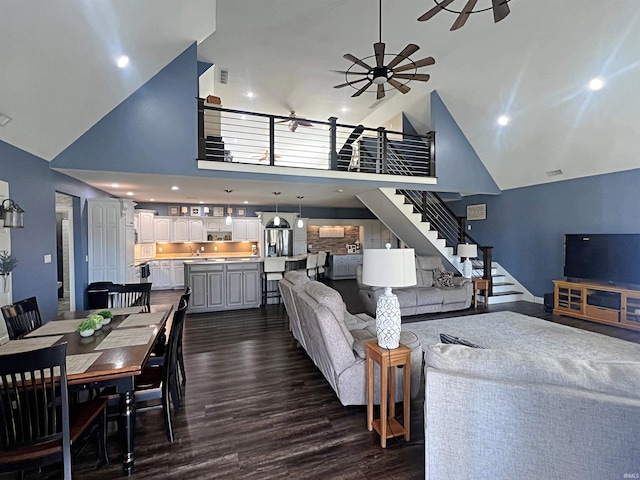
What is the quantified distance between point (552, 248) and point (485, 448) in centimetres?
670

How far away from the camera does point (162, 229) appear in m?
8.66

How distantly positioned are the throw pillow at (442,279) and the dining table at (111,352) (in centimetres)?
524

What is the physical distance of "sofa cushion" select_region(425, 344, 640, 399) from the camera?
123cm

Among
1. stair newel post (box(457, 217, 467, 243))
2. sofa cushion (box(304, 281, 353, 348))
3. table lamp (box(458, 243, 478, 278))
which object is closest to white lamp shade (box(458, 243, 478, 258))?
table lamp (box(458, 243, 478, 278))

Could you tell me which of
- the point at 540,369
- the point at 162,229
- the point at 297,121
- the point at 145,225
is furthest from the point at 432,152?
the point at 145,225

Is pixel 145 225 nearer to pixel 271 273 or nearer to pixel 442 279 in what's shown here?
pixel 271 273

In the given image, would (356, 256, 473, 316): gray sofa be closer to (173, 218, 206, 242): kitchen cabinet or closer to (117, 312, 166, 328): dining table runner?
(117, 312, 166, 328): dining table runner

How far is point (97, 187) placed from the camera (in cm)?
589

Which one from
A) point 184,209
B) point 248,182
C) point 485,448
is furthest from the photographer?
point 184,209

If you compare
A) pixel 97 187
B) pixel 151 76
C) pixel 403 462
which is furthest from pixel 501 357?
pixel 97 187

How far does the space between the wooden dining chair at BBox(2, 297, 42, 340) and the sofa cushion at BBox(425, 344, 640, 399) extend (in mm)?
3225

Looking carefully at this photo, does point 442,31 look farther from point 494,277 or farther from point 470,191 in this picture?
point 494,277

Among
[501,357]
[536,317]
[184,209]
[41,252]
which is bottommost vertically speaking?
[536,317]

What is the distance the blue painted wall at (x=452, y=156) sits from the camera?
649 cm
